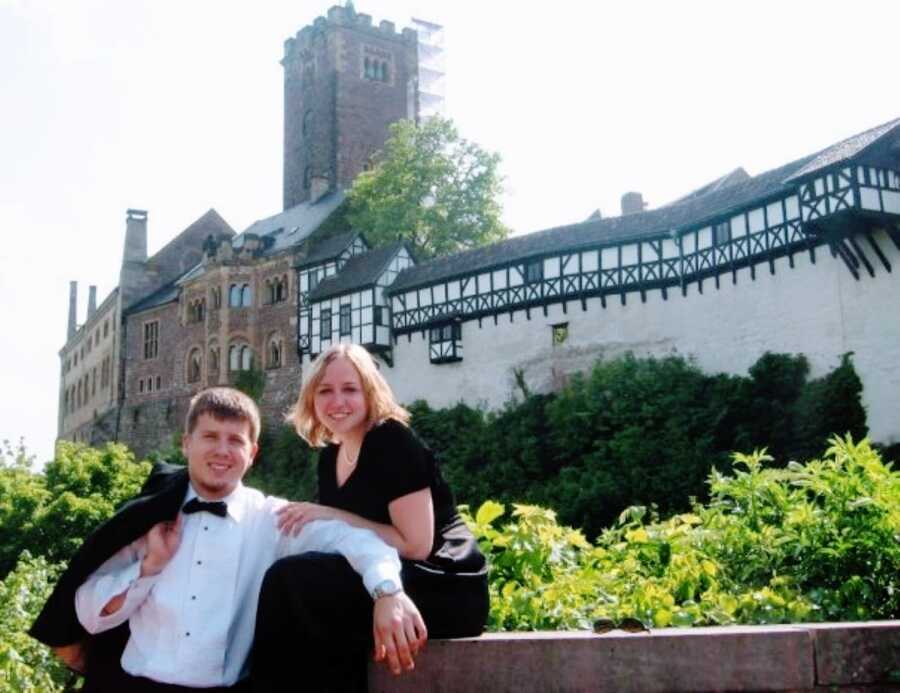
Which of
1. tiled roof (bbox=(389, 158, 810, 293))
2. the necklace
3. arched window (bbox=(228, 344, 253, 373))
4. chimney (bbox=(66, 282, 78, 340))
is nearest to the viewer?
the necklace

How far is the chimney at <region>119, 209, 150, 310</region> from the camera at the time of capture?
→ 189 feet

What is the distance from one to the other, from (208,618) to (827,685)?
223 cm

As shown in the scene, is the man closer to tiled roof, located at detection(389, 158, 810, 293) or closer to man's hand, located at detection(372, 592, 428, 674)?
man's hand, located at detection(372, 592, 428, 674)

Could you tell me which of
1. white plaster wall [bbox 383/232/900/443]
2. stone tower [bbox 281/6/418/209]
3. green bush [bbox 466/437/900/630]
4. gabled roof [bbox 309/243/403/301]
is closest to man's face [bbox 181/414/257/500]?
green bush [bbox 466/437/900/630]

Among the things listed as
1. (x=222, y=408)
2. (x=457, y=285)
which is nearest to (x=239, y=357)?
(x=457, y=285)

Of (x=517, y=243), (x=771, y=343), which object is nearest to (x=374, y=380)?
(x=771, y=343)

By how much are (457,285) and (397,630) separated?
110 feet

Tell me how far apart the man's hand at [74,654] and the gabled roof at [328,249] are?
131ft

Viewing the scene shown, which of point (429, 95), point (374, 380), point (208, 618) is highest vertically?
point (429, 95)

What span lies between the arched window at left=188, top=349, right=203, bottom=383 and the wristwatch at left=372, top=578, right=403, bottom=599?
48.6 m

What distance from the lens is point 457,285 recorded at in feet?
120

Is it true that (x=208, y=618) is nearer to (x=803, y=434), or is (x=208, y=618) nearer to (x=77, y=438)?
(x=803, y=434)

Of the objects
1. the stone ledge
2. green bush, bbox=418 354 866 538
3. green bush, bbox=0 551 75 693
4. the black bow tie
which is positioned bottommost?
green bush, bbox=0 551 75 693

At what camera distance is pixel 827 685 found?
145 inches
